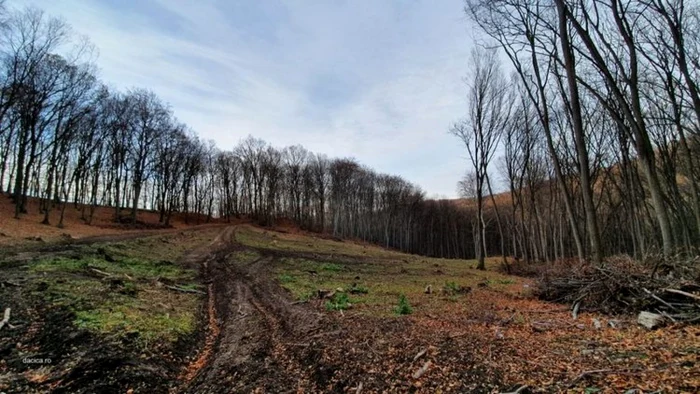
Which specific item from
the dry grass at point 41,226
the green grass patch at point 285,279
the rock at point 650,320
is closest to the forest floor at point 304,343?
the rock at point 650,320

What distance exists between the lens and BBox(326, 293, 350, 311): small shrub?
799cm

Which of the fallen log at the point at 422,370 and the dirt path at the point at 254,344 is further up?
the fallen log at the point at 422,370

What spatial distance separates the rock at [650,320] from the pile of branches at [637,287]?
0.38 ft

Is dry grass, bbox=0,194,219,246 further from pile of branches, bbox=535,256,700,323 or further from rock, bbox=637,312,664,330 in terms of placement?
rock, bbox=637,312,664,330

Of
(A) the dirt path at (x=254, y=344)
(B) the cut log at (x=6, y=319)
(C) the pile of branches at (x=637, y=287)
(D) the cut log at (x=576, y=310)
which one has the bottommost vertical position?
(A) the dirt path at (x=254, y=344)

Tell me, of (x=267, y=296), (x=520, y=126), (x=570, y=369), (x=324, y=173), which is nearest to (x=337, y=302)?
(x=267, y=296)

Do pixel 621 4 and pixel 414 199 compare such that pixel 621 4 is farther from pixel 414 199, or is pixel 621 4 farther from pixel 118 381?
pixel 414 199

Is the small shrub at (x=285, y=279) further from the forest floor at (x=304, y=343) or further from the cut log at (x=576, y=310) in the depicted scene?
the cut log at (x=576, y=310)

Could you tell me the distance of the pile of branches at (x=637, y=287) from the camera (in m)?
5.84

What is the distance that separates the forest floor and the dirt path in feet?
0.09

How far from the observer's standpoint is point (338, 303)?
8.44m

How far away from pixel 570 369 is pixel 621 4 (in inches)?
436

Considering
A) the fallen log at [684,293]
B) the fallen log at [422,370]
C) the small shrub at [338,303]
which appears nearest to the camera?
the fallen log at [422,370]

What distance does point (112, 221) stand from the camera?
36.0m
